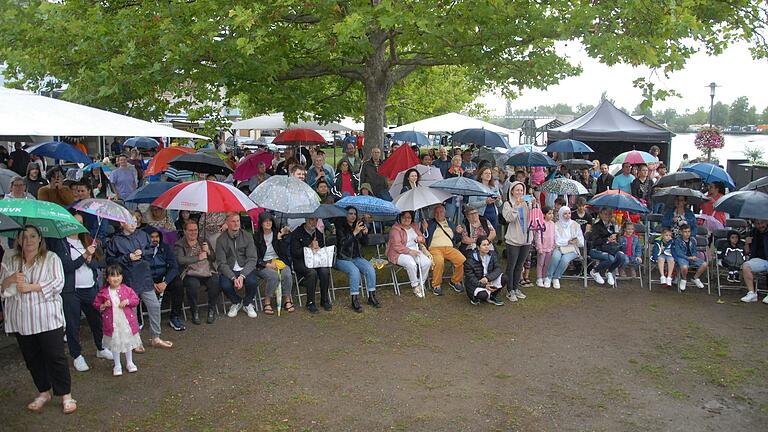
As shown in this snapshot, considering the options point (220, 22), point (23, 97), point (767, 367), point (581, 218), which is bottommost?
point (767, 367)

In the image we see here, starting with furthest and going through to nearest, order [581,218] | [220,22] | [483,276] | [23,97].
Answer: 1. [581,218]
2. [220,22]
3. [483,276]
4. [23,97]

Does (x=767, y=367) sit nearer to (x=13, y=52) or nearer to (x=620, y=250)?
(x=620, y=250)

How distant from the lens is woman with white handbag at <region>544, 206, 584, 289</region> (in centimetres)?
984

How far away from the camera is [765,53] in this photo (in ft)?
34.1

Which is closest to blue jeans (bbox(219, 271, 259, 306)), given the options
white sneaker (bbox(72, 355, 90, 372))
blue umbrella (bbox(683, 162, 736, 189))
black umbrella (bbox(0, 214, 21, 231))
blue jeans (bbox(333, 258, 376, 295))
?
blue jeans (bbox(333, 258, 376, 295))

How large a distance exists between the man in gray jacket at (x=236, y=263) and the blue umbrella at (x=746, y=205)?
21.7 ft

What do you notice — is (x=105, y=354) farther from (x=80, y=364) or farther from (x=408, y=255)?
(x=408, y=255)

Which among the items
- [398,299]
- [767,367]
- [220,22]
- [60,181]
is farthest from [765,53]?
[60,181]

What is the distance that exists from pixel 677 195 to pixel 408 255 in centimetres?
438

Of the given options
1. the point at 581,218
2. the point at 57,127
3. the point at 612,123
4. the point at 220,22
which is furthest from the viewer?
the point at 612,123

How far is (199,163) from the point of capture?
35.2 ft

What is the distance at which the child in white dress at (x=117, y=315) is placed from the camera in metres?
6.05

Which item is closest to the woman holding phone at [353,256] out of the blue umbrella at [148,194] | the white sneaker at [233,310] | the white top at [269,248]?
the white top at [269,248]

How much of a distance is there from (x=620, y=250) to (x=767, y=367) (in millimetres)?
3424
